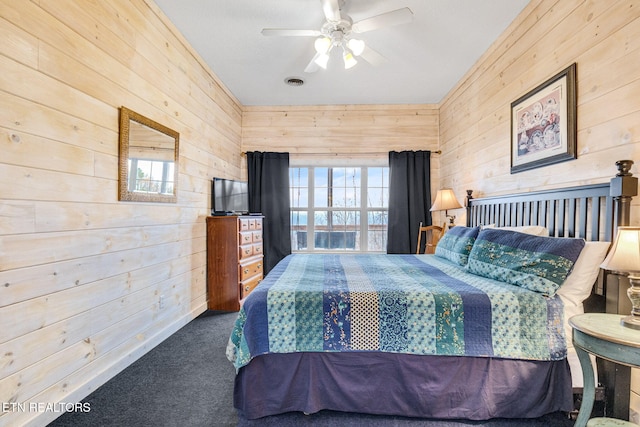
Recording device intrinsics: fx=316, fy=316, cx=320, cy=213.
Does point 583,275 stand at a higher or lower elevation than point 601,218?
lower

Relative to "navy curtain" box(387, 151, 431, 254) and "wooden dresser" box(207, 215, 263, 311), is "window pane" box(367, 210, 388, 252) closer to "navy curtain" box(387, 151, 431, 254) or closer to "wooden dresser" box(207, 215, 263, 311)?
"navy curtain" box(387, 151, 431, 254)

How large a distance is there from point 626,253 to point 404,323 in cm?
101

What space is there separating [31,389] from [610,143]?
3327 mm

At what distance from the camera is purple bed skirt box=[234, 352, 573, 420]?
1.70 m

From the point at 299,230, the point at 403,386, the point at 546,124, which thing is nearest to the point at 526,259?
the point at 403,386

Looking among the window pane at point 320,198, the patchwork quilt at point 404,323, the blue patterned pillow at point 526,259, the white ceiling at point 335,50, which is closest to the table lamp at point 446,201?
the white ceiling at point 335,50

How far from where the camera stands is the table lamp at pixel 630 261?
4.29ft

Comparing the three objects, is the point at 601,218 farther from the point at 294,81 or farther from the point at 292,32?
the point at 294,81

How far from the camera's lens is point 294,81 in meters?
3.87

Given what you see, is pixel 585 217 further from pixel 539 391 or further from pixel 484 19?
pixel 484 19

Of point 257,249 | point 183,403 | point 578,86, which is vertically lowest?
point 183,403

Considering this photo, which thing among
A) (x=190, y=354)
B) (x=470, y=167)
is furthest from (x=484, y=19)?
(x=190, y=354)

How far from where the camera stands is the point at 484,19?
2.67m

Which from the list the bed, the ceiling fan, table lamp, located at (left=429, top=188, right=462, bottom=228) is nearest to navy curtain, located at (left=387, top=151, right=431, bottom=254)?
table lamp, located at (left=429, top=188, right=462, bottom=228)
